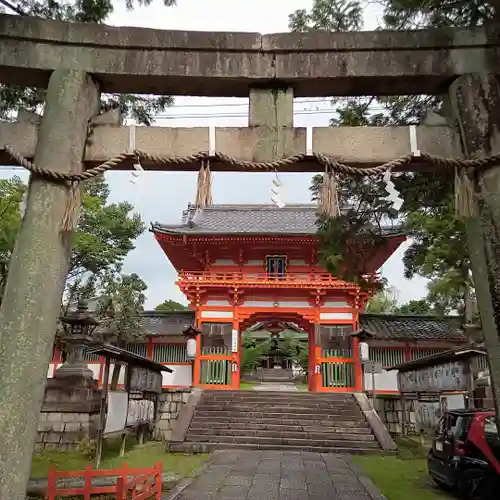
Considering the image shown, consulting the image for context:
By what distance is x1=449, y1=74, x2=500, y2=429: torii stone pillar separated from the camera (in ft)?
12.0

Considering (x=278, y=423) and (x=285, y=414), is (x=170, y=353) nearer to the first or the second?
(x=285, y=414)

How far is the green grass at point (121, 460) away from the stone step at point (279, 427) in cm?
175

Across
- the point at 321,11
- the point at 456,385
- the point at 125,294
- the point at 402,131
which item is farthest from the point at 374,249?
the point at 125,294

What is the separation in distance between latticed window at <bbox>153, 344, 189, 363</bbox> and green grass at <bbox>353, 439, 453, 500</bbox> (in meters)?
9.05

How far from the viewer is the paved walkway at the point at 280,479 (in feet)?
22.8

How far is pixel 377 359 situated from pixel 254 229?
7.15 meters

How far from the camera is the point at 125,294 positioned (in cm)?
1698

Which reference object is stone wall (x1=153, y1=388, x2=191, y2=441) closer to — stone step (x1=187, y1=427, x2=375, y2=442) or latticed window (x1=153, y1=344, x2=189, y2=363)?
stone step (x1=187, y1=427, x2=375, y2=442)

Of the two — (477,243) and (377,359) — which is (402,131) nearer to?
(477,243)

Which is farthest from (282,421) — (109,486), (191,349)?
(109,486)

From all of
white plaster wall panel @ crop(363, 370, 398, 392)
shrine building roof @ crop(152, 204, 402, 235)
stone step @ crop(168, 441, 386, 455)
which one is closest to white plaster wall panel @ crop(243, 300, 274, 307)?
shrine building roof @ crop(152, 204, 402, 235)

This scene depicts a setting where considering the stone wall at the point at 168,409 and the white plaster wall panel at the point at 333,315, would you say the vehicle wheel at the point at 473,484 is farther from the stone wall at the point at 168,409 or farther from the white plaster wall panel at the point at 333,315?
the white plaster wall panel at the point at 333,315

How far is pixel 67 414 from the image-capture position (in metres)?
11.2

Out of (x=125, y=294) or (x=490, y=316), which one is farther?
(x=125, y=294)
